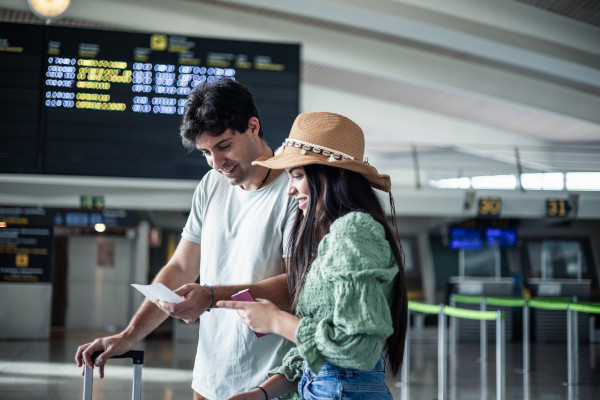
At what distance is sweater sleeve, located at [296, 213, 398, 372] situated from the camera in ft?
5.03

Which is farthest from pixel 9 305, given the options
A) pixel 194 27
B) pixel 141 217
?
pixel 194 27

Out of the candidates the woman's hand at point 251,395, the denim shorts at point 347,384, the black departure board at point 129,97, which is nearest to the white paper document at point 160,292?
the woman's hand at point 251,395

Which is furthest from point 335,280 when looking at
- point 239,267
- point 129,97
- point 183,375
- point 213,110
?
point 183,375

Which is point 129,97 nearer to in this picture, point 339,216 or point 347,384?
point 339,216

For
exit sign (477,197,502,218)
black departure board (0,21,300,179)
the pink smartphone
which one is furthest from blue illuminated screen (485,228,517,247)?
the pink smartphone

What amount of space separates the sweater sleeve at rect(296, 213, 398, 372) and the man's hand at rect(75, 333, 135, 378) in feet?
2.45

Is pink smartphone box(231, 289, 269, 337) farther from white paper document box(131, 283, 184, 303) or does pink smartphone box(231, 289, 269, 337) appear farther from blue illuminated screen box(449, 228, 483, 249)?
blue illuminated screen box(449, 228, 483, 249)

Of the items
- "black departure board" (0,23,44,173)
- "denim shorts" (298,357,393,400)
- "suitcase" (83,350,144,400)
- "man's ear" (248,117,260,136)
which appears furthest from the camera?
"black departure board" (0,23,44,173)

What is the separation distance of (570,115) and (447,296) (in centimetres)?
437

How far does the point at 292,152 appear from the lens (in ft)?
6.13

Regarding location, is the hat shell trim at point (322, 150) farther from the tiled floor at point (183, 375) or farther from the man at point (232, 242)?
the tiled floor at point (183, 375)

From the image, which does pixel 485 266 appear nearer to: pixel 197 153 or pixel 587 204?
pixel 587 204

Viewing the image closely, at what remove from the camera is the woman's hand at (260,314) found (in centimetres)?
169

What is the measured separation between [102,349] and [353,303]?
3.07ft
